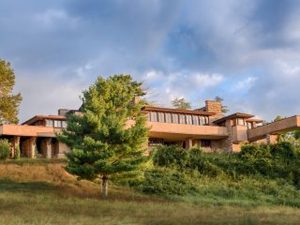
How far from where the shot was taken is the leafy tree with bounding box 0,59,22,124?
47.9 metres

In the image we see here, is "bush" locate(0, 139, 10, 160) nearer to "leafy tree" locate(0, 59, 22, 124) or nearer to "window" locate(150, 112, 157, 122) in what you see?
"leafy tree" locate(0, 59, 22, 124)

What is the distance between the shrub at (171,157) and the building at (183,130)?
7630 mm

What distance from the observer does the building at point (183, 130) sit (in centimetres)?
4844

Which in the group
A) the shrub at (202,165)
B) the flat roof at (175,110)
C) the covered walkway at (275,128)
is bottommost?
the shrub at (202,165)

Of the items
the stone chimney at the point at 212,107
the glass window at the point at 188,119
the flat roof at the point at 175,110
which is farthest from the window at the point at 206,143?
the stone chimney at the point at 212,107

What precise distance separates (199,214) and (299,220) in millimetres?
4276

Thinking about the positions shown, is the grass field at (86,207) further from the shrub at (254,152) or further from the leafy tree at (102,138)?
the shrub at (254,152)

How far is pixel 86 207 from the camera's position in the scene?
25.6m

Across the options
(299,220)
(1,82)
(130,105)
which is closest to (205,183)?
(130,105)

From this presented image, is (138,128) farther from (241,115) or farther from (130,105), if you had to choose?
(241,115)

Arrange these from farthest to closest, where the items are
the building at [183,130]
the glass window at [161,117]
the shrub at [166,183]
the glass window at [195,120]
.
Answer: the glass window at [195,120]
the glass window at [161,117]
the building at [183,130]
the shrub at [166,183]

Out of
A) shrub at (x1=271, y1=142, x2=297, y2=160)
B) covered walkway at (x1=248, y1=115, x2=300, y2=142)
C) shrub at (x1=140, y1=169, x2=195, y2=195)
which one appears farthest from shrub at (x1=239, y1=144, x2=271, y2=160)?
shrub at (x1=140, y1=169, x2=195, y2=195)

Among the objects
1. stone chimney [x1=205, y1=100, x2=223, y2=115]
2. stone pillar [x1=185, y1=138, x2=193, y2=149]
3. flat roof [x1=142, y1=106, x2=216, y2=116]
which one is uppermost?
stone chimney [x1=205, y1=100, x2=223, y2=115]

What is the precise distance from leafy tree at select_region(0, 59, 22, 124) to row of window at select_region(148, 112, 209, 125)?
13035 millimetres
